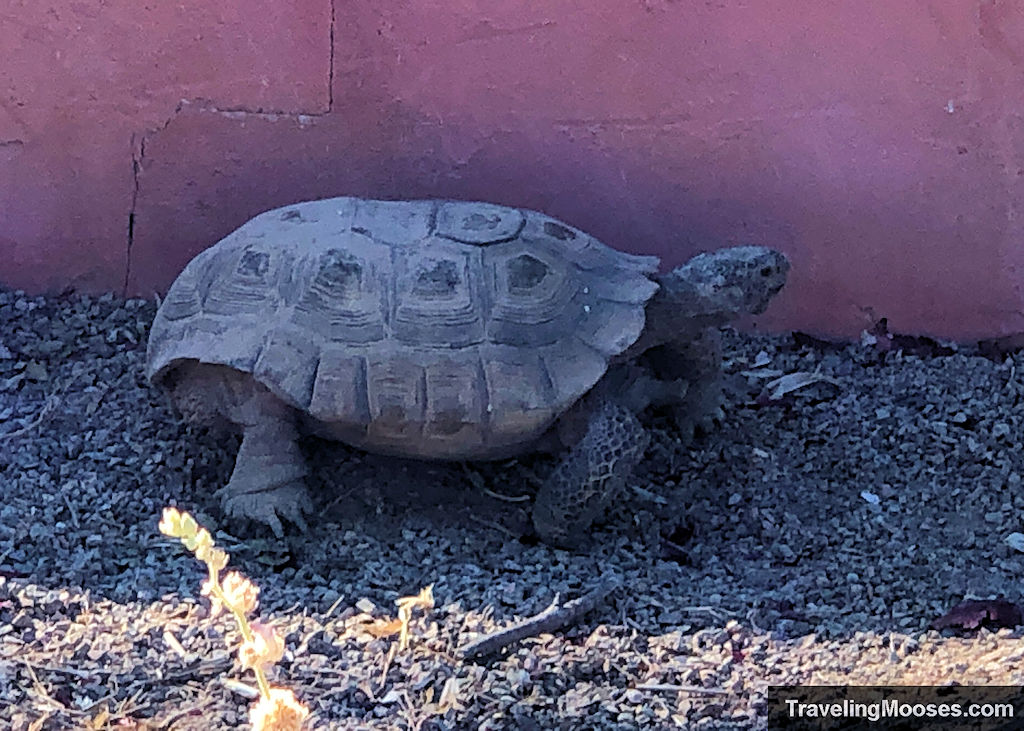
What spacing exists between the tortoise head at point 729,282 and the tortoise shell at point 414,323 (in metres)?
0.17

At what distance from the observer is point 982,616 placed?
9.45 ft

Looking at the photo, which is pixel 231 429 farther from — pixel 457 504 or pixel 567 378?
pixel 567 378

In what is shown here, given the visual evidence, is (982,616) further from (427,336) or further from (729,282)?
(427,336)

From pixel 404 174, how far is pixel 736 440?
4.61 ft

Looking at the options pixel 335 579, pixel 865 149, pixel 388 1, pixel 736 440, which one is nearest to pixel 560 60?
pixel 388 1

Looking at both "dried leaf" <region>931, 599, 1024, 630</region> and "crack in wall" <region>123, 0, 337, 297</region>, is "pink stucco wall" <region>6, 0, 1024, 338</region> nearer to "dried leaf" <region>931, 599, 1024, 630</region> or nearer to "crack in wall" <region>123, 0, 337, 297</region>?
"crack in wall" <region>123, 0, 337, 297</region>

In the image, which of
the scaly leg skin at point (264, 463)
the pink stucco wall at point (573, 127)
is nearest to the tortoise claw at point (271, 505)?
the scaly leg skin at point (264, 463)

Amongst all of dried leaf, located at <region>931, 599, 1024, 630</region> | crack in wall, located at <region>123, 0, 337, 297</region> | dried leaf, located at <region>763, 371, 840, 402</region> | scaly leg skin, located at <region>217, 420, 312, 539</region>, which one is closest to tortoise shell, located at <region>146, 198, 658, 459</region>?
scaly leg skin, located at <region>217, 420, 312, 539</region>

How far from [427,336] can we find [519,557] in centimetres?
64

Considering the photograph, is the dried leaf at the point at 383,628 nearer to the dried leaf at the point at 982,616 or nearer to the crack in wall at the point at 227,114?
the dried leaf at the point at 982,616

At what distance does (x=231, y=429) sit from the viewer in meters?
3.56

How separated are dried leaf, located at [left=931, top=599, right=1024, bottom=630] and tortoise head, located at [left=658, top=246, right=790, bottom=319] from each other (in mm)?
1065

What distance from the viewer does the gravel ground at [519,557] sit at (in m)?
2.50

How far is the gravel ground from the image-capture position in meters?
2.50
